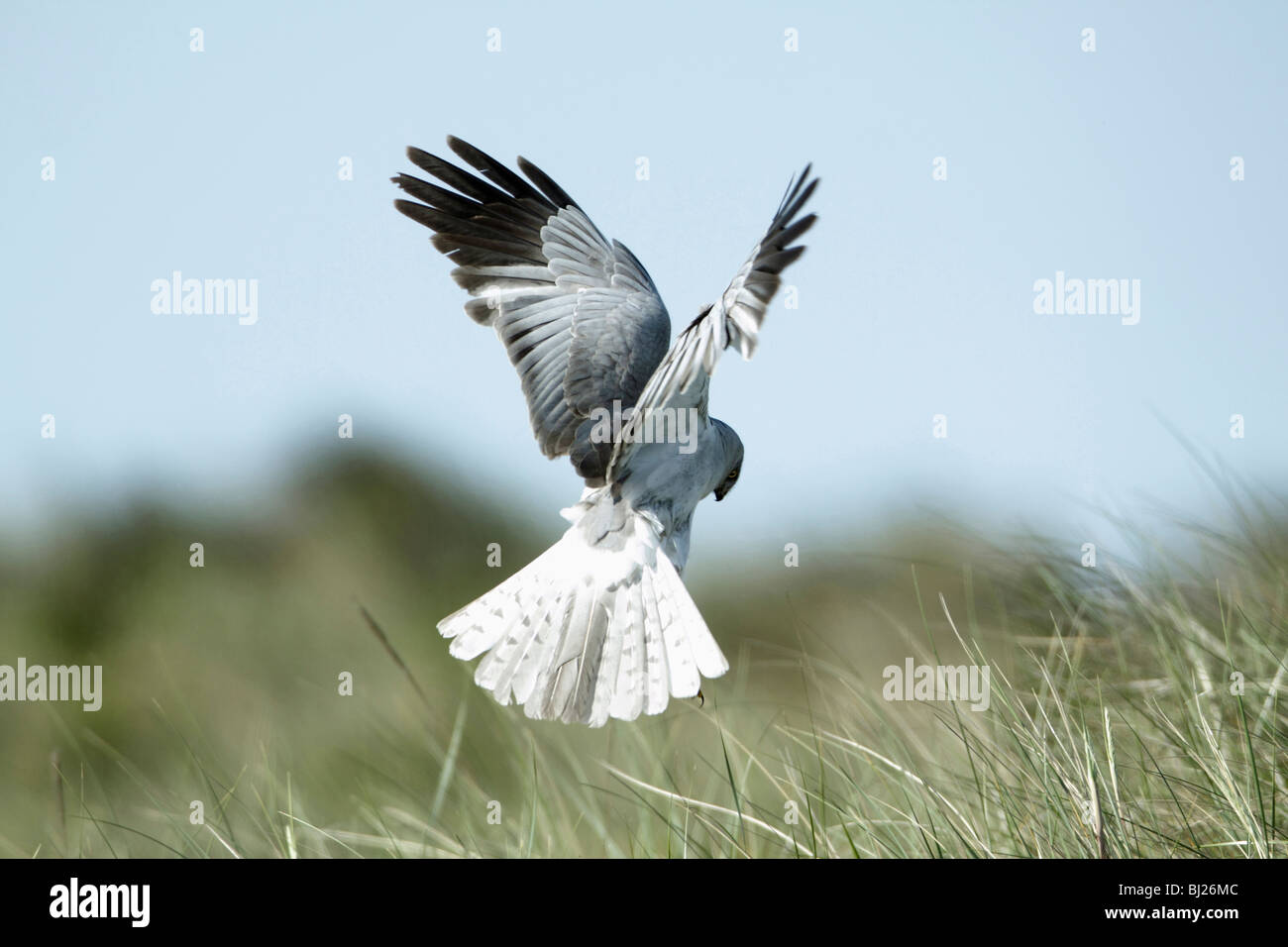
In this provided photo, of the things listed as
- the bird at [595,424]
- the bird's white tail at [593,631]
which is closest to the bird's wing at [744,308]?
the bird at [595,424]

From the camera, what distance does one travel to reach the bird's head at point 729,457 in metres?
5.05

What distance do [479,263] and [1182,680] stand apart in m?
3.81

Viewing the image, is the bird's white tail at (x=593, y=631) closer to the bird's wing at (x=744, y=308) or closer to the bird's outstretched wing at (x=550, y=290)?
the bird's outstretched wing at (x=550, y=290)

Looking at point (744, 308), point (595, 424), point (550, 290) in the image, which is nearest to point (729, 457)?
point (595, 424)

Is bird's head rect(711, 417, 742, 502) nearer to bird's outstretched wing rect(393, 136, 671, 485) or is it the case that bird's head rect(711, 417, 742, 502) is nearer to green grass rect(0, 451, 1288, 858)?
bird's outstretched wing rect(393, 136, 671, 485)

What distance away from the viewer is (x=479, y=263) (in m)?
5.82

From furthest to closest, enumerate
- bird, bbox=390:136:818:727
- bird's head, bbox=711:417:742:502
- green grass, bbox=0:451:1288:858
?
bird's head, bbox=711:417:742:502
bird, bbox=390:136:818:727
green grass, bbox=0:451:1288:858

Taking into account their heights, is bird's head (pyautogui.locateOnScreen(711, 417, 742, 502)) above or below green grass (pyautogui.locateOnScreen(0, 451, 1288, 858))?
above

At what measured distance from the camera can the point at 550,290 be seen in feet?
18.6

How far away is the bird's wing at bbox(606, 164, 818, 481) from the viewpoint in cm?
355

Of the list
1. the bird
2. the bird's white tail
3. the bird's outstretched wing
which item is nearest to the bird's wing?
the bird

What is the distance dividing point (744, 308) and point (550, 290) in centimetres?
227
